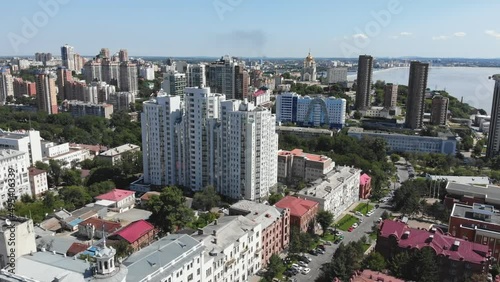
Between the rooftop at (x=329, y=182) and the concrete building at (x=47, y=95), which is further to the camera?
the concrete building at (x=47, y=95)

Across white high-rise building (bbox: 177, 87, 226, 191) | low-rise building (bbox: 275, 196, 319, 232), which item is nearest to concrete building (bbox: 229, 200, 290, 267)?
low-rise building (bbox: 275, 196, 319, 232)

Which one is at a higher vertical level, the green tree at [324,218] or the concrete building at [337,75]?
the concrete building at [337,75]

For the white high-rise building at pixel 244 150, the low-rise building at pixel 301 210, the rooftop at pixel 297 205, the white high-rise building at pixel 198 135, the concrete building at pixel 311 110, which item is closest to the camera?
the low-rise building at pixel 301 210

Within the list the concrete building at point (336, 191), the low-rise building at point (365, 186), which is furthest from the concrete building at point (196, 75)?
the low-rise building at point (365, 186)

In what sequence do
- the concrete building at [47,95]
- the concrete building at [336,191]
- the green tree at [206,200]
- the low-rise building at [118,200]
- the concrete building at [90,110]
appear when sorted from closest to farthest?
the concrete building at [336,191] → the green tree at [206,200] → the low-rise building at [118,200] → the concrete building at [47,95] → the concrete building at [90,110]

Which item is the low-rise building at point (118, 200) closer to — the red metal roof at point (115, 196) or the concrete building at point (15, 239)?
the red metal roof at point (115, 196)

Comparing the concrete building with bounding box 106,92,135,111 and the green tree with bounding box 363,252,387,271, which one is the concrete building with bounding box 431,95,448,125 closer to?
the green tree with bounding box 363,252,387,271

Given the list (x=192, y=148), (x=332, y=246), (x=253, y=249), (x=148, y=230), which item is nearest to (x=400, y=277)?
(x=332, y=246)
